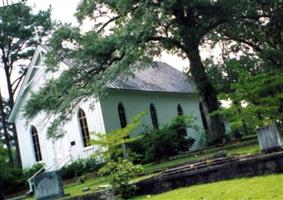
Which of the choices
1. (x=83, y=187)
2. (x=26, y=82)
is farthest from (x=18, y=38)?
(x=83, y=187)

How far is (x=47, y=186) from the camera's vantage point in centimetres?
1499

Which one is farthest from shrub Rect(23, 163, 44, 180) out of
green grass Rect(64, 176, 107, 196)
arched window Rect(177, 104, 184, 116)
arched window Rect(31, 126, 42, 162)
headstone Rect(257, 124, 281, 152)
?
headstone Rect(257, 124, 281, 152)

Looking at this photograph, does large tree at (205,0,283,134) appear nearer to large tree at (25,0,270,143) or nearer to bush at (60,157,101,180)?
large tree at (25,0,270,143)

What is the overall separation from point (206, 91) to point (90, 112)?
6911 millimetres

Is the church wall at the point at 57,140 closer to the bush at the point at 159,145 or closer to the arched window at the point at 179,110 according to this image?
the bush at the point at 159,145

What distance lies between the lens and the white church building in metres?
26.5

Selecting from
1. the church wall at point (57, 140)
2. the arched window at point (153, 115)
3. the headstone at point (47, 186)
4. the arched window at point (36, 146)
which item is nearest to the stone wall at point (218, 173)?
the headstone at point (47, 186)

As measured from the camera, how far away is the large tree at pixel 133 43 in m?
19.8

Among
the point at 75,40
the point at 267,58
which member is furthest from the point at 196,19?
the point at 75,40

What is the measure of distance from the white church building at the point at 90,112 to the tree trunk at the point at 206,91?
1.97 meters

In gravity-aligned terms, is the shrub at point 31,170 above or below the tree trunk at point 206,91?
below

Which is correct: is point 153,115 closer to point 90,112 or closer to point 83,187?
point 90,112

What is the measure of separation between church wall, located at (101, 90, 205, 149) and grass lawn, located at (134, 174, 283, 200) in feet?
40.8

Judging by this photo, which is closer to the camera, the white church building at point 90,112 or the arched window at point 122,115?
the white church building at point 90,112
